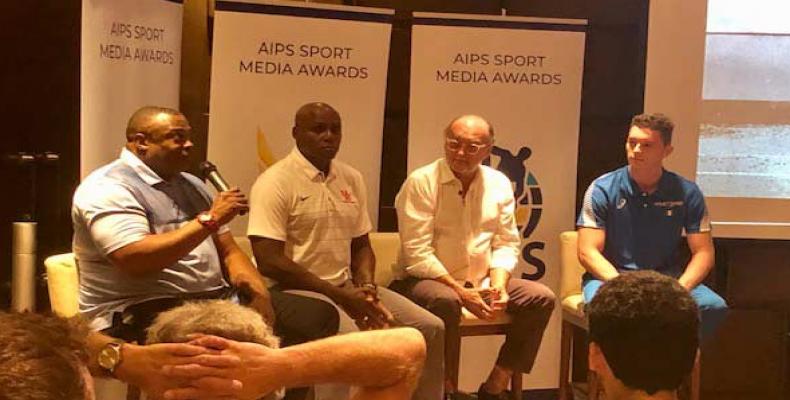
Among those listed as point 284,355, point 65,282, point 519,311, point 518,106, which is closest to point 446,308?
point 519,311

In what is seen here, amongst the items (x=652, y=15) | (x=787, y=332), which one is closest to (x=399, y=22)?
(x=652, y=15)

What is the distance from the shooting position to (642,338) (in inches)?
72.7

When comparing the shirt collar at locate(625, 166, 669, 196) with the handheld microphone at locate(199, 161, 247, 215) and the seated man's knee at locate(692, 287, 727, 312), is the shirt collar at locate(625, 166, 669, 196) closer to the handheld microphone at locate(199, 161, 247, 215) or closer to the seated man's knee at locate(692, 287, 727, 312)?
the seated man's knee at locate(692, 287, 727, 312)

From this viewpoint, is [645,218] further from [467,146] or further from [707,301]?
[467,146]

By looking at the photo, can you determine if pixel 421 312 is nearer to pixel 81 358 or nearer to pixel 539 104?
pixel 539 104

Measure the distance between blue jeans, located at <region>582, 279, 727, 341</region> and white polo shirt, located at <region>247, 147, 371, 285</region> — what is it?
0.96m

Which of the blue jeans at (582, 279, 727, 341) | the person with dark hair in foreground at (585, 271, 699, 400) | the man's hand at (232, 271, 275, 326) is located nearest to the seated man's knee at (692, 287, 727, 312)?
the blue jeans at (582, 279, 727, 341)

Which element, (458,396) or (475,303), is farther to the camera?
(458,396)

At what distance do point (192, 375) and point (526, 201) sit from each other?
3.29 metres

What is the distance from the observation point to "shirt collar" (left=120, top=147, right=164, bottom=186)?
3273 millimetres

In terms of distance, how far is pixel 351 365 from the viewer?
4.75 feet

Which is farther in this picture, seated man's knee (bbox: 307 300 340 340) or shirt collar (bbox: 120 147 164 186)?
seated man's knee (bbox: 307 300 340 340)

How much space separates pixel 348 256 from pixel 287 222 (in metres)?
0.29

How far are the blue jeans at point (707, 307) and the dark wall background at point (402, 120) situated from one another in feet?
2.22
